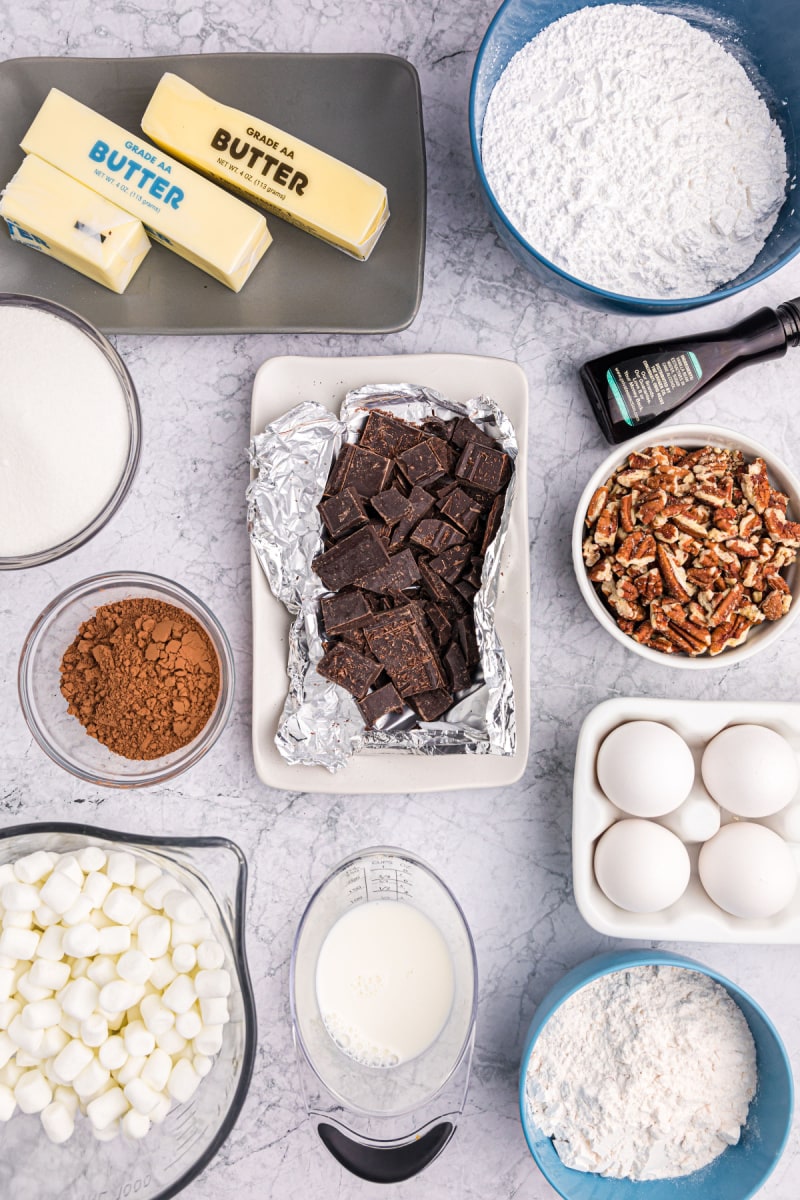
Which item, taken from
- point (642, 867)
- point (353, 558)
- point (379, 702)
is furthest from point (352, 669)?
point (642, 867)

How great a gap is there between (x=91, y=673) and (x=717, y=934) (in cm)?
100

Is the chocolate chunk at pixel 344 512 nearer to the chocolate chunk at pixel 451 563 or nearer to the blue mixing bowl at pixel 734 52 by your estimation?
the chocolate chunk at pixel 451 563

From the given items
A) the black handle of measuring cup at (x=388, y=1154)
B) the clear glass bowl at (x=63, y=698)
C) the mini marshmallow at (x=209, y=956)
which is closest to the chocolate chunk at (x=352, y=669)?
the clear glass bowl at (x=63, y=698)

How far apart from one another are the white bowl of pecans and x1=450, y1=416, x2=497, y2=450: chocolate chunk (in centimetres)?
17

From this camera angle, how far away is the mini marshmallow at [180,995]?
3.58 feet

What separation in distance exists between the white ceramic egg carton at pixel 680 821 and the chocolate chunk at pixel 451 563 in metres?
0.29

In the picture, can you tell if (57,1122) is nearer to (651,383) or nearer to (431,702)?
(431,702)

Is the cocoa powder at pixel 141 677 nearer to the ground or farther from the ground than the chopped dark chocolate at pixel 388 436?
nearer to the ground

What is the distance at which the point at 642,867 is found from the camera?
1.16m

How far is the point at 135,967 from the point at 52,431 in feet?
2.43

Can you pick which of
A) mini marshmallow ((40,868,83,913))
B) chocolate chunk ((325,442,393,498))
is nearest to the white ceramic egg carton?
chocolate chunk ((325,442,393,498))

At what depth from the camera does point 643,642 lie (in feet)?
→ 4.00

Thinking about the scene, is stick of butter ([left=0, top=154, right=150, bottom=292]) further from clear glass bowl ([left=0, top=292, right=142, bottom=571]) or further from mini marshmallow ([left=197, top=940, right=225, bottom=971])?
mini marshmallow ([left=197, top=940, right=225, bottom=971])

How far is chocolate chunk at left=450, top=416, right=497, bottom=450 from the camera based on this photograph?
4.13 feet
